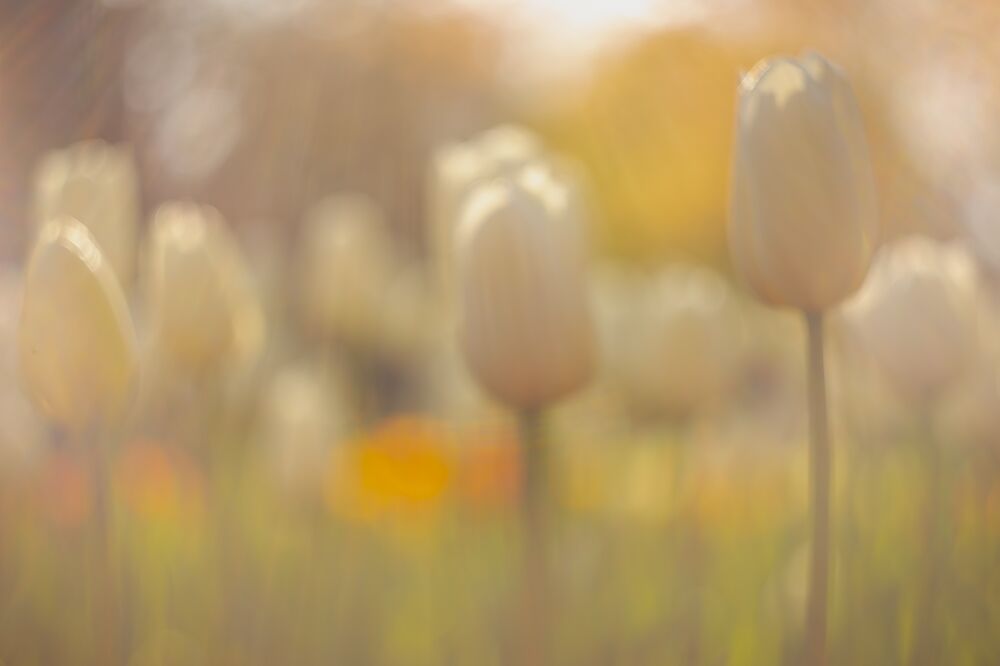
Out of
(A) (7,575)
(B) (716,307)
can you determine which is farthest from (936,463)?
(A) (7,575)

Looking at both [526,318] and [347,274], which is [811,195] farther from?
[347,274]

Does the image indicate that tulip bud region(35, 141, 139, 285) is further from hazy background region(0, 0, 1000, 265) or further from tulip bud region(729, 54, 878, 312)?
tulip bud region(729, 54, 878, 312)

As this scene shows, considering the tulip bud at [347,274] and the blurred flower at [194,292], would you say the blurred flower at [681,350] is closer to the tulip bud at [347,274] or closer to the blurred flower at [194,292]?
the blurred flower at [194,292]

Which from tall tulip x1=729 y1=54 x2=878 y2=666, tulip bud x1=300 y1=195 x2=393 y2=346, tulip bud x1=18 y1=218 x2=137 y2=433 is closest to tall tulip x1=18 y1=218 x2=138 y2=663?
tulip bud x1=18 y1=218 x2=137 y2=433

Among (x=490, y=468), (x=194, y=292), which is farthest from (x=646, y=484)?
(x=194, y=292)

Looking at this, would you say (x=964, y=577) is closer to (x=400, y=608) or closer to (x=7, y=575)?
(x=400, y=608)

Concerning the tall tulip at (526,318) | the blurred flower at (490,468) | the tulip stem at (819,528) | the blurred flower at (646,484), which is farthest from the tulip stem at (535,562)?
the blurred flower at (490,468)
